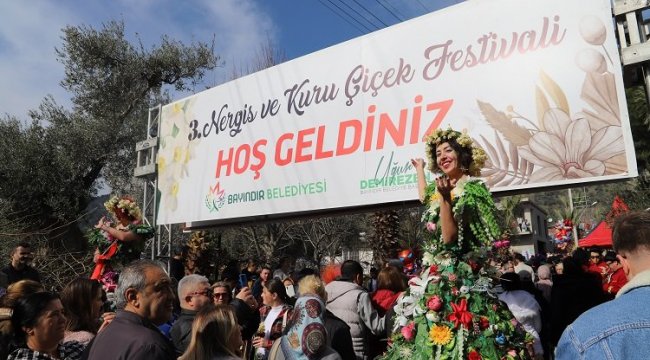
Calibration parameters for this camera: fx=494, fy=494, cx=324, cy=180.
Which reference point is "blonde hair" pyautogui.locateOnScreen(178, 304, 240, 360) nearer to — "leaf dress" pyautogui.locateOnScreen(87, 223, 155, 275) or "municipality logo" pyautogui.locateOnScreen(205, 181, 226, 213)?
"leaf dress" pyautogui.locateOnScreen(87, 223, 155, 275)

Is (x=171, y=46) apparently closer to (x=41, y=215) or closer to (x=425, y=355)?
(x=41, y=215)

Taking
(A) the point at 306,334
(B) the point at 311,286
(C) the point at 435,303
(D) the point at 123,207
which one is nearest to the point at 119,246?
(D) the point at 123,207

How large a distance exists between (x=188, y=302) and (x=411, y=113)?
368 centimetres

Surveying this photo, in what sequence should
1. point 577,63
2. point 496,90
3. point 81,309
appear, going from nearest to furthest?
point 81,309 < point 577,63 < point 496,90

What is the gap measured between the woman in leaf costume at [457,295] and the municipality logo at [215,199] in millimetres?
5222

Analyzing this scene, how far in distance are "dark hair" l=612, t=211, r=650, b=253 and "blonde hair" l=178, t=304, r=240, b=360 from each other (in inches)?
77.0

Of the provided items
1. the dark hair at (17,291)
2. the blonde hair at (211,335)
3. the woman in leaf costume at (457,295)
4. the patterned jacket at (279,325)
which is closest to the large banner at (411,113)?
the woman in leaf costume at (457,295)

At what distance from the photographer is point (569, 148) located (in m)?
5.10

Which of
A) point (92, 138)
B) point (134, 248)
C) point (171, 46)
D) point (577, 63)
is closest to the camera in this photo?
point (577, 63)

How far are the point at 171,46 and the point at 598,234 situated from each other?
13.8m

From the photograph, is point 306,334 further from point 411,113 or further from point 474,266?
point 411,113

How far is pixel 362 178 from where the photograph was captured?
6535 mm

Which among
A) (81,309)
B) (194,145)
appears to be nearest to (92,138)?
(194,145)

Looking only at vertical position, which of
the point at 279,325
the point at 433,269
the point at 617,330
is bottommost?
the point at 279,325
